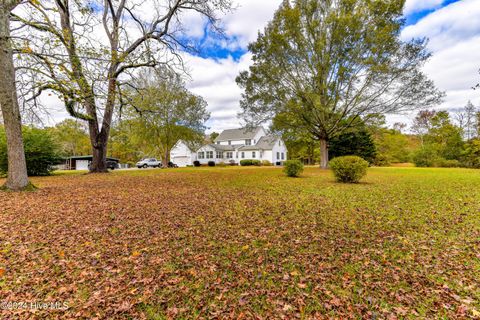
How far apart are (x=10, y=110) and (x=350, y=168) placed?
14.5 m

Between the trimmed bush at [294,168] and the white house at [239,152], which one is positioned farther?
the white house at [239,152]

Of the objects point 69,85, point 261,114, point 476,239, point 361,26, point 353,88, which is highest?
point 361,26

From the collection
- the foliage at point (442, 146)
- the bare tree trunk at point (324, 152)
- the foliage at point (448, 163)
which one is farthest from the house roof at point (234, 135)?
the foliage at point (448, 163)

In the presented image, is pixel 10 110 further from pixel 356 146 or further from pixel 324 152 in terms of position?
Answer: pixel 356 146

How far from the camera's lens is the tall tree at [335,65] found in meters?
16.5

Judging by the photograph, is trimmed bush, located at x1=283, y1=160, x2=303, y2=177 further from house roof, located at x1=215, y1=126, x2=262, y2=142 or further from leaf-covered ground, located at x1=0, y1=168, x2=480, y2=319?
house roof, located at x1=215, y1=126, x2=262, y2=142

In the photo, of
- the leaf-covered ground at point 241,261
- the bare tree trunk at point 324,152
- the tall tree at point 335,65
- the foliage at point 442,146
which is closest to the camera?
the leaf-covered ground at point 241,261

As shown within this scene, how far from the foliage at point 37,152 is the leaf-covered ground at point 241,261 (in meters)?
10.8

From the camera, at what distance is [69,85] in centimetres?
649

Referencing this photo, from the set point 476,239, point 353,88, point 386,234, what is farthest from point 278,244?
point 353,88

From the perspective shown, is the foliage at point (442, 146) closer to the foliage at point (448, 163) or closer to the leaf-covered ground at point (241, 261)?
the foliage at point (448, 163)

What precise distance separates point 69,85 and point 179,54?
6718 millimetres

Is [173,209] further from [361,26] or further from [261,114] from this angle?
[361,26]

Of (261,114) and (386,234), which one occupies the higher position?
(261,114)
